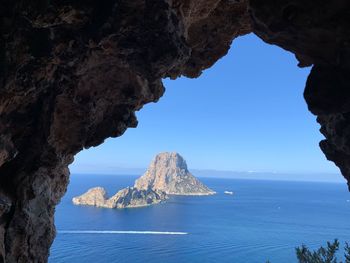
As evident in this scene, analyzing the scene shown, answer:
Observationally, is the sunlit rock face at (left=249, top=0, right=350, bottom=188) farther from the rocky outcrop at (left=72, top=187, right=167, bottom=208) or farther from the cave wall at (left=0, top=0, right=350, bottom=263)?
the rocky outcrop at (left=72, top=187, right=167, bottom=208)

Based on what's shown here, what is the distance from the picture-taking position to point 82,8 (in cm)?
855

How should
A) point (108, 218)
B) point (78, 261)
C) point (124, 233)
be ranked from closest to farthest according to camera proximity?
point (78, 261)
point (124, 233)
point (108, 218)

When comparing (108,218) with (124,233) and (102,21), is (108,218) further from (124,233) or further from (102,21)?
(102,21)

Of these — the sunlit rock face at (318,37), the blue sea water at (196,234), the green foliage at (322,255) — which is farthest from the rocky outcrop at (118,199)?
the sunlit rock face at (318,37)

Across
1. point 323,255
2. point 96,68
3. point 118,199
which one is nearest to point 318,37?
point 96,68

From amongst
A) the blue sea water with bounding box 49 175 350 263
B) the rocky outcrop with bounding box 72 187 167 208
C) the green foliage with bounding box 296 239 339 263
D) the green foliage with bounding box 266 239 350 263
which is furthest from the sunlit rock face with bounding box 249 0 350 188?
the rocky outcrop with bounding box 72 187 167 208

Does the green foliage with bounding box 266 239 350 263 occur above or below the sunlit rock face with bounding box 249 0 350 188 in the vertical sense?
below

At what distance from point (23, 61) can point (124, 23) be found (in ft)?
9.03

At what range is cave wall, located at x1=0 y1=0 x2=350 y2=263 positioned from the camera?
700 centimetres

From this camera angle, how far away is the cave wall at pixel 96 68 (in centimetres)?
700

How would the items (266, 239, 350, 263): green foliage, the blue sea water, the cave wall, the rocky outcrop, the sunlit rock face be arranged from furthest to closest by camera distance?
the rocky outcrop → the blue sea water → (266, 239, 350, 263): green foliage → the cave wall → the sunlit rock face

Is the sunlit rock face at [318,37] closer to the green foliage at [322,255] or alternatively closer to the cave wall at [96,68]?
the cave wall at [96,68]

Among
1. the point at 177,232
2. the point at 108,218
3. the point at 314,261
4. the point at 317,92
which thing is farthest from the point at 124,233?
the point at 317,92

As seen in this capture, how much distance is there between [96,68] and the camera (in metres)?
11.2
